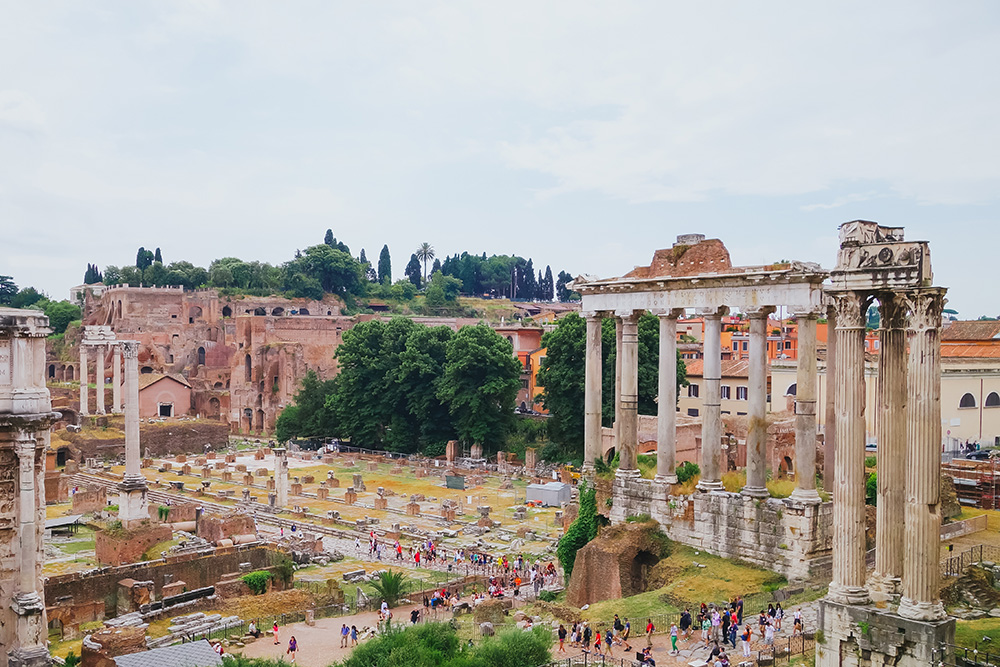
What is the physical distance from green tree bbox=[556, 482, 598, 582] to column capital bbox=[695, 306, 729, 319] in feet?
17.7

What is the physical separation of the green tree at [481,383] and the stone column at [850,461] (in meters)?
34.0

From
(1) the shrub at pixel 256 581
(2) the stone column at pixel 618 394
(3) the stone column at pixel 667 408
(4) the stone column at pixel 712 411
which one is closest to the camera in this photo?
(4) the stone column at pixel 712 411

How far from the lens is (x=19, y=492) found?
16.0 m

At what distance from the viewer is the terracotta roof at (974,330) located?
3912 cm

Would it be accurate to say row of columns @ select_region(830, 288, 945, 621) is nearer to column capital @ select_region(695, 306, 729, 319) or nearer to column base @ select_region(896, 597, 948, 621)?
column base @ select_region(896, 597, 948, 621)

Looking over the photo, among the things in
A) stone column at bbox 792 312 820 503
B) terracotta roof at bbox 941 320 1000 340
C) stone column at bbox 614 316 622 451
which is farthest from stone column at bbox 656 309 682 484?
terracotta roof at bbox 941 320 1000 340

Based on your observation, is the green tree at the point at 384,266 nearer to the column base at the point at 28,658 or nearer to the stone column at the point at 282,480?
the stone column at the point at 282,480

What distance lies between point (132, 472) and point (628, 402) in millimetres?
17959

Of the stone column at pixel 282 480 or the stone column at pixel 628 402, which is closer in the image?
the stone column at pixel 628 402

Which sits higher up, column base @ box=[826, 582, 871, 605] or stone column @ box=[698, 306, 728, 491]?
stone column @ box=[698, 306, 728, 491]

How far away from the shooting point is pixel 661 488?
69.5 feet

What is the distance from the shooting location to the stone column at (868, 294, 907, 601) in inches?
476

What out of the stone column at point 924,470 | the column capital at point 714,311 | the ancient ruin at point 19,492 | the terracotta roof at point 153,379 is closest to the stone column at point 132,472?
the ancient ruin at point 19,492

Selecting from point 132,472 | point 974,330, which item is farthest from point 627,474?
point 974,330
